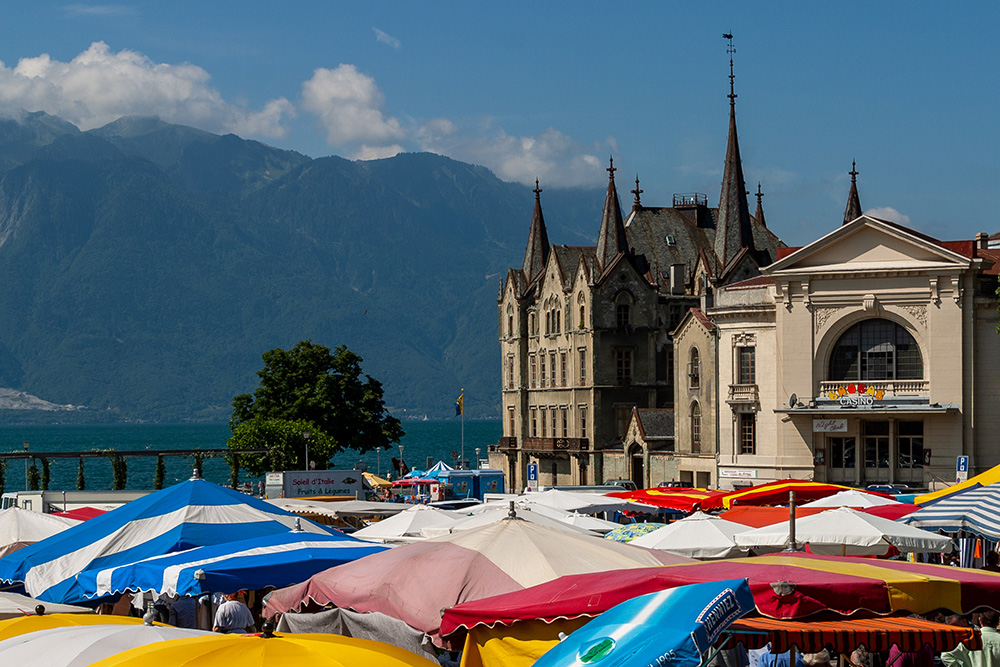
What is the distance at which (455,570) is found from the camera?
15.9 m

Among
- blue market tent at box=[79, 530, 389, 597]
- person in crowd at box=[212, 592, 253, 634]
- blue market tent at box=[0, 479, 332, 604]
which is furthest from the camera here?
blue market tent at box=[0, 479, 332, 604]

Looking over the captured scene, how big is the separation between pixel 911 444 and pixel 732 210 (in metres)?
27.7

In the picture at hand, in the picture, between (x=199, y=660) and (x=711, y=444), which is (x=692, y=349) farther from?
(x=199, y=660)

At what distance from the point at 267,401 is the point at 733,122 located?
3407 cm

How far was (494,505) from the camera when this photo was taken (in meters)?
34.3

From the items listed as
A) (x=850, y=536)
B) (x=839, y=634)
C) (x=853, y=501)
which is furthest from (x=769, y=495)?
(x=839, y=634)

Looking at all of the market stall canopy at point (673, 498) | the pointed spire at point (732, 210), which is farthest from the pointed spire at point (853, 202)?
the market stall canopy at point (673, 498)

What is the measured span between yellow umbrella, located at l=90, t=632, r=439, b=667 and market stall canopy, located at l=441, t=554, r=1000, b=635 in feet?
7.98

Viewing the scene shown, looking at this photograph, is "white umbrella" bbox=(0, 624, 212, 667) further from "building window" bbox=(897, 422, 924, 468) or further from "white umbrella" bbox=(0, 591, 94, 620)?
"building window" bbox=(897, 422, 924, 468)

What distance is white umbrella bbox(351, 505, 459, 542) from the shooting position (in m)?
28.3

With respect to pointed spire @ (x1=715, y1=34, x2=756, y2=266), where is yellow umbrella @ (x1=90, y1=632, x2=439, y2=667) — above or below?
below

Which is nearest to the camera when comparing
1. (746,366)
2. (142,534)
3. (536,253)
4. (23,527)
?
(142,534)

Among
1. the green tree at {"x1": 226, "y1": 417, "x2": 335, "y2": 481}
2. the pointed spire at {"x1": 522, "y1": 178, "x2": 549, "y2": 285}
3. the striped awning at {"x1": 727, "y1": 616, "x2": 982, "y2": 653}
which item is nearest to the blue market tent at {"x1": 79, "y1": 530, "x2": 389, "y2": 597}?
the striped awning at {"x1": 727, "y1": 616, "x2": 982, "y2": 653}

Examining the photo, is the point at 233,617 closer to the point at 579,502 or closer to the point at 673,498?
the point at 579,502
